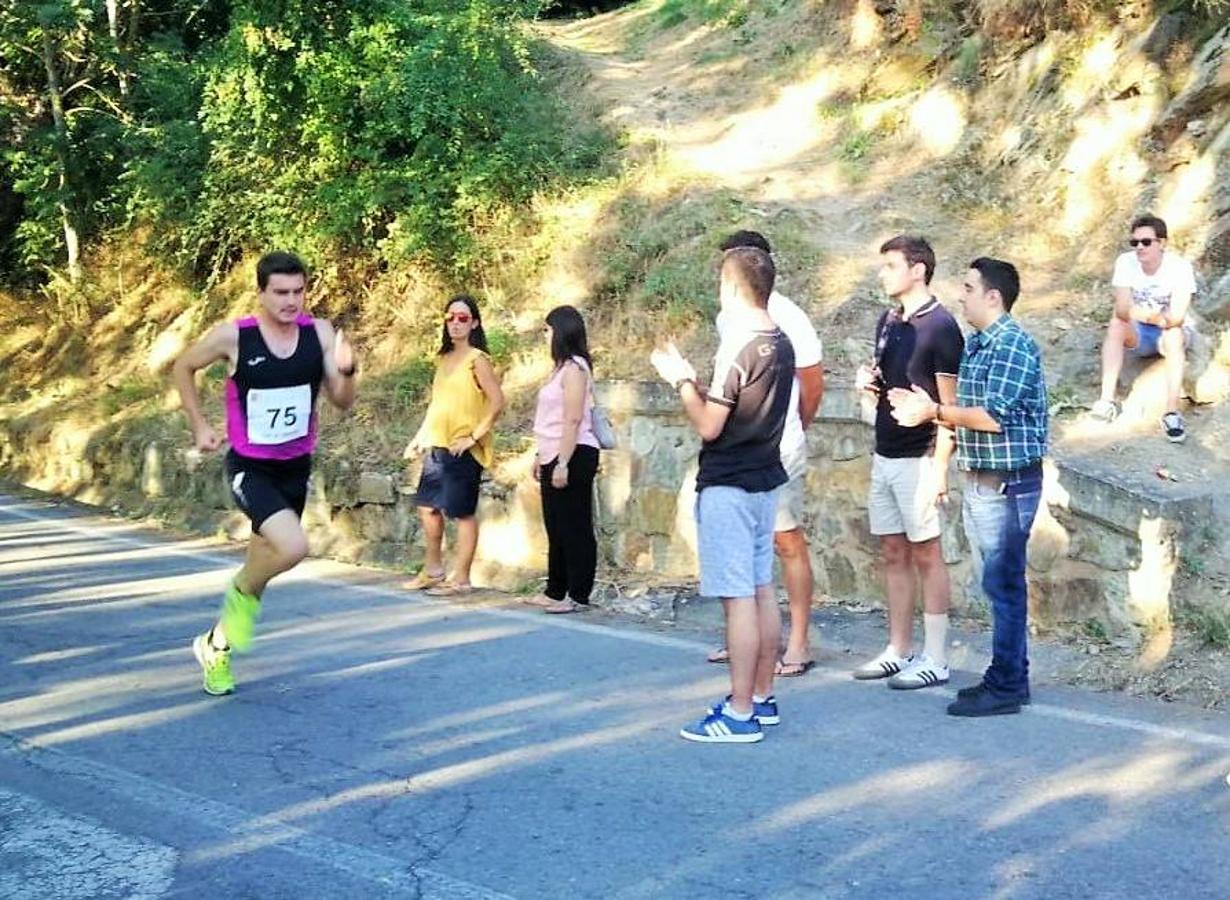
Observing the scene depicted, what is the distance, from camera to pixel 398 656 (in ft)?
24.6

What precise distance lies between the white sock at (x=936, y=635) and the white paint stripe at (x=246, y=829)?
3.01 m

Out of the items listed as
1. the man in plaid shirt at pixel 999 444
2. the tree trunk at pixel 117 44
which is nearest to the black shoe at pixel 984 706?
the man in plaid shirt at pixel 999 444

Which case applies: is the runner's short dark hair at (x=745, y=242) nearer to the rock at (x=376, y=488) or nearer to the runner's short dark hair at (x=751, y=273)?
the runner's short dark hair at (x=751, y=273)

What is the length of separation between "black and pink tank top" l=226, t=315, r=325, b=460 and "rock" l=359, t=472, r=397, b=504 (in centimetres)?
440

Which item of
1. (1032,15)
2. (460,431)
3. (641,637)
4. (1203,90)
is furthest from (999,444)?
(1032,15)

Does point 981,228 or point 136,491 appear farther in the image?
point 136,491

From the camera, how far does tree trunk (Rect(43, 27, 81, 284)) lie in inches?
770

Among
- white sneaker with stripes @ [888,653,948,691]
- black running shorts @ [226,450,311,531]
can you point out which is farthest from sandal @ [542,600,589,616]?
white sneaker with stripes @ [888,653,948,691]

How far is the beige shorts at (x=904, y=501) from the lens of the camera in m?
6.58

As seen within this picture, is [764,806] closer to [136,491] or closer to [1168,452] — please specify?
[1168,452]

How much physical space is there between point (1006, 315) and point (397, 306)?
9428mm

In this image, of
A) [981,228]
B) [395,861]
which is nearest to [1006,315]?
[395,861]

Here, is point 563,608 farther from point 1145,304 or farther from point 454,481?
point 1145,304

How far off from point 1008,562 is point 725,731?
4.71 ft
